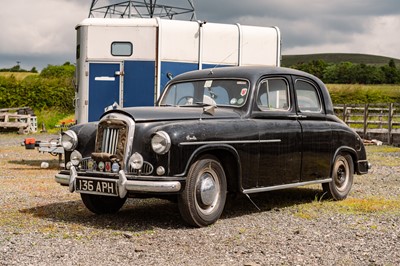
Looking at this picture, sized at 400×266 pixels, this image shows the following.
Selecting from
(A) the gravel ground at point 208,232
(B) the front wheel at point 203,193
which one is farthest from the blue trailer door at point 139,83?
(B) the front wheel at point 203,193

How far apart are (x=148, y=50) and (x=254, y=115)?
5.94 meters

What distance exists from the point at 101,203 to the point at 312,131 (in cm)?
298

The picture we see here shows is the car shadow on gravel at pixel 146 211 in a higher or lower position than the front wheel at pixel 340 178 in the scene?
lower

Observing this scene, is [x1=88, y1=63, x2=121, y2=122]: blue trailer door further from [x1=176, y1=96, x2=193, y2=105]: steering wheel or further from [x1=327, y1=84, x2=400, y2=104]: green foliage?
[x1=327, y1=84, x2=400, y2=104]: green foliage

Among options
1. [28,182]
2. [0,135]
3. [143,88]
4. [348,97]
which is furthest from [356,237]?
[348,97]

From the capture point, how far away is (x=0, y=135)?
28.2 meters

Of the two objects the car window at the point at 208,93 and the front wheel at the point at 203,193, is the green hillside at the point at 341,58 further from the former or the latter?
the front wheel at the point at 203,193

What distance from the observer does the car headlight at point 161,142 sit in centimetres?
681

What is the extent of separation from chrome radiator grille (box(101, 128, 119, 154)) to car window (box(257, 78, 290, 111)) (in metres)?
1.95

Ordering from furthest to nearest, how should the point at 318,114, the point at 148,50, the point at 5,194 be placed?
the point at 148,50 → the point at 5,194 → the point at 318,114

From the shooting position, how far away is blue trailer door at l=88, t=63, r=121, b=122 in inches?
533

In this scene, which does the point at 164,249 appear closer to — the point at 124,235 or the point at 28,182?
the point at 124,235

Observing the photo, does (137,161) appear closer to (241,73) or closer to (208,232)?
(208,232)

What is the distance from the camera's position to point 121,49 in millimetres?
13570
